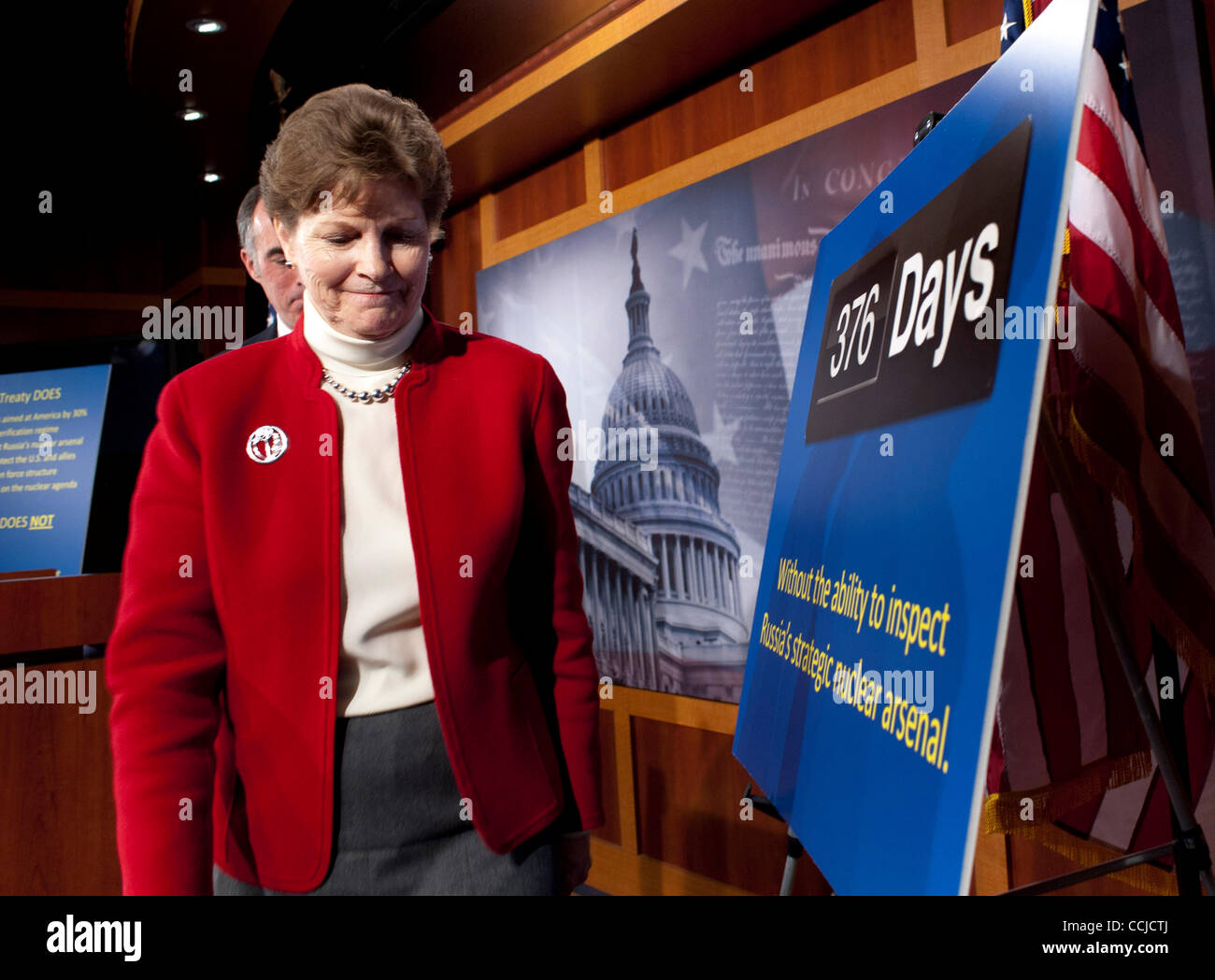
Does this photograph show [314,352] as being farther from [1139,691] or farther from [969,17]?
[969,17]

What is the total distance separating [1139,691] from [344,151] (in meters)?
1.13

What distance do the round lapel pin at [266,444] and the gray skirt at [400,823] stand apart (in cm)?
32

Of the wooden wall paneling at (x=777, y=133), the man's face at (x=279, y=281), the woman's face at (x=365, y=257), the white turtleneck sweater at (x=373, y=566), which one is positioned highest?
the wooden wall paneling at (x=777, y=133)

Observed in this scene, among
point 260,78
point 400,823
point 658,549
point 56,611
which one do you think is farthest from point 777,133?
point 56,611

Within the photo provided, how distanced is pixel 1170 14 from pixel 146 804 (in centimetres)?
240

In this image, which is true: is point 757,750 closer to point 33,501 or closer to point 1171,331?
point 1171,331

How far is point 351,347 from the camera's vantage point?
3.45ft

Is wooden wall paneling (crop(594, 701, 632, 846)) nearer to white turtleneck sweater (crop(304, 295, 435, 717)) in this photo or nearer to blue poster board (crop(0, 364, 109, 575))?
blue poster board (crop(0, 364, 109, 575))

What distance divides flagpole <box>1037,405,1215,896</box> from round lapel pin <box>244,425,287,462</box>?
0.92 metres

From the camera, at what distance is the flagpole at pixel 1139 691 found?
1.00 metres
